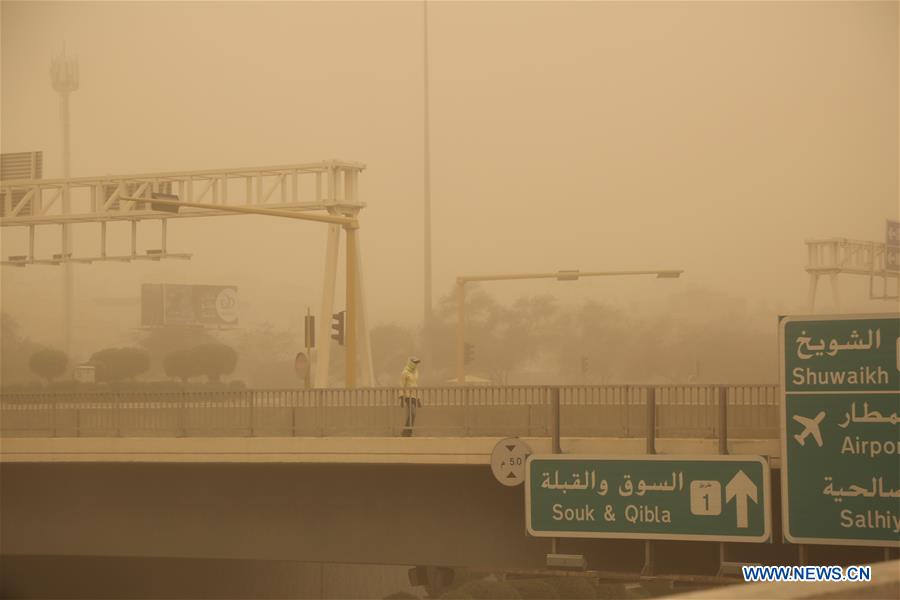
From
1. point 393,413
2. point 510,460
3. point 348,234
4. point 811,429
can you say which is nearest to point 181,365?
point 348,234

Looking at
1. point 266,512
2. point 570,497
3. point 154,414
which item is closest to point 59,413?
point 154,414

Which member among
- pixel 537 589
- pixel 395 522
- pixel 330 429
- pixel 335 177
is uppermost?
pixel 335 177

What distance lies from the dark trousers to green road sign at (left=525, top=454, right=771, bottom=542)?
2.92 metres

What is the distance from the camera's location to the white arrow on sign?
16.9 metres

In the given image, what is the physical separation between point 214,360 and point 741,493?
81.0m

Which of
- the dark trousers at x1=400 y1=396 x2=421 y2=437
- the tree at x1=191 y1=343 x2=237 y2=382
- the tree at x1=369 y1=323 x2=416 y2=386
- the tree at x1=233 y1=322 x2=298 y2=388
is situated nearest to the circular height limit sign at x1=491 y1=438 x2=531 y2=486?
the dark trousers at x1=400 y1=396 x2=421 y2=437

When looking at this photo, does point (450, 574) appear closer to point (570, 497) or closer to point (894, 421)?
point (570, 497)

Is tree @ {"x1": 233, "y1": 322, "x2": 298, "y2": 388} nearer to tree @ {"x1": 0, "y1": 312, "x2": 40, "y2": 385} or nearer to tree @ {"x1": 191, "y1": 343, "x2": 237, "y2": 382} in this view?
tree @ {"x1": 191, "y1": 343, "x2": 237, "y2": 382}

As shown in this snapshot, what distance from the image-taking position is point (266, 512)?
71.1 feet

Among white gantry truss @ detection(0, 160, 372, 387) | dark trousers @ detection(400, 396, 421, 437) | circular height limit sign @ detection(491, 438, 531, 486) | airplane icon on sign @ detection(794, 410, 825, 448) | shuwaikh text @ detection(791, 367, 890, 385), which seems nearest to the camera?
shuwaikh text @ detection(791, 367, 890, 385)

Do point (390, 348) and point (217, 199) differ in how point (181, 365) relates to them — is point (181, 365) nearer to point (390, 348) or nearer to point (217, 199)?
point (390, 348)

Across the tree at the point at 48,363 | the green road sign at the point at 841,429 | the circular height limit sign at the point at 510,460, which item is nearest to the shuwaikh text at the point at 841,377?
the green road sign at the point at 841,429

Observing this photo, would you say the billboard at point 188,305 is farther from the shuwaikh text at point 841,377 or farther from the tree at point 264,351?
the shuwaikh text at point 841,377

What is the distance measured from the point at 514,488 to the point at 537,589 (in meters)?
4.49
